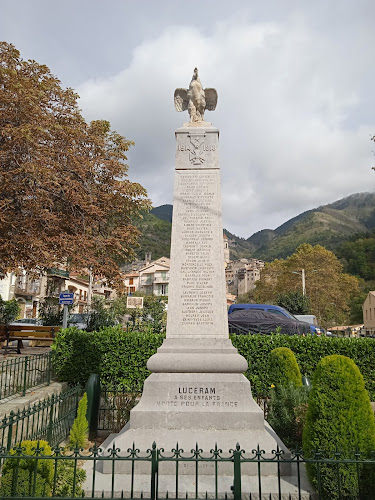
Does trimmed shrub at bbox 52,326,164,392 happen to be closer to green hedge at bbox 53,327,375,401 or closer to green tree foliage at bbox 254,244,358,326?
green hedge at bbox 53,327,375,401

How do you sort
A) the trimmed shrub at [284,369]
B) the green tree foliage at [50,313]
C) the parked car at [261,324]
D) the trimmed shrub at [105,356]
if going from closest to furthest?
the trimmed shrub at [284,369]
the trimmed shrub at [105,356]
the parked car at [261,324]
the green tree foliage at [50,313]

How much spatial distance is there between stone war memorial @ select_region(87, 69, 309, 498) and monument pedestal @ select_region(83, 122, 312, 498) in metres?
0.01

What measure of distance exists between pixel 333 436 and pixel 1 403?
241 inches

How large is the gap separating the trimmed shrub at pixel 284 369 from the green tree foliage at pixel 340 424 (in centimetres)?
390

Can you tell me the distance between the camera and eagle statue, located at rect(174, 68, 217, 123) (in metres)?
8.18

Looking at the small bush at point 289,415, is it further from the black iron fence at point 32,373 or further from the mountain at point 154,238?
the mountain at point 154,238

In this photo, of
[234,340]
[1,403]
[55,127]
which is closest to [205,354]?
[1,403]

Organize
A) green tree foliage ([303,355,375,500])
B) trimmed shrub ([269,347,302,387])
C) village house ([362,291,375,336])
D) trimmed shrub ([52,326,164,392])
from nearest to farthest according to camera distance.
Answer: green tree foliage ([303,355,375,500]) → trimmed shrub ([269,347,302,387]) → trimmed shrub ([52,326,164,392]) → village house ([362,291,375,336])

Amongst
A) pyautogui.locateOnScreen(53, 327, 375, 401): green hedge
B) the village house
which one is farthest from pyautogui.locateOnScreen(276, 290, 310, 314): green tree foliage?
the village house

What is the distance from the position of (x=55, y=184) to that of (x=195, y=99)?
777 cm

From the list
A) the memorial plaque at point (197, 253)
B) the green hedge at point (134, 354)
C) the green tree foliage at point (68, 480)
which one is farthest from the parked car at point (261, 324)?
the green tree foliage at point (68, 480)

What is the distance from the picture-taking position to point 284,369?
330 inches

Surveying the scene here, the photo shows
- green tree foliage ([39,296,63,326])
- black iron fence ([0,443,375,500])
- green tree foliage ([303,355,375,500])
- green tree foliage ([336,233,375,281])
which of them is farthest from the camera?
green tree foliage ([336,233,375,281])

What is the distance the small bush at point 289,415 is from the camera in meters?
6.41
